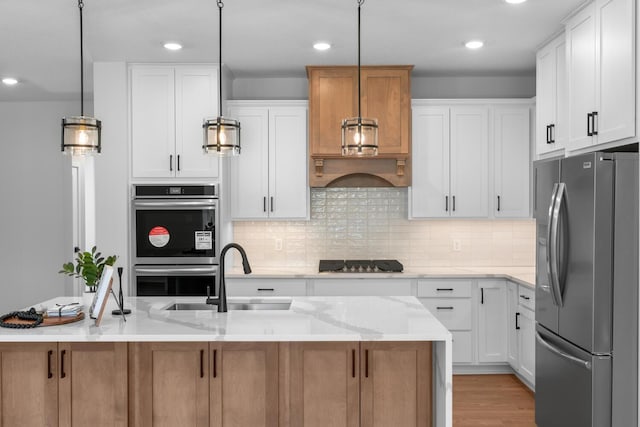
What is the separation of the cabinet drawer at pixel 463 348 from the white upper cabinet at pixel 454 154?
106 cm

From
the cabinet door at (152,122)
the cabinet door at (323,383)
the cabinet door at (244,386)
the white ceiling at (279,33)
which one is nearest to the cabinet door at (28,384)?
the cabinet door at (244,386)

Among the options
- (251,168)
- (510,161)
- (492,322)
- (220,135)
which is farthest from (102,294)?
(510,161)

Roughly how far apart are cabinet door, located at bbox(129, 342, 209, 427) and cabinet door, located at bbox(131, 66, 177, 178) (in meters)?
2.40

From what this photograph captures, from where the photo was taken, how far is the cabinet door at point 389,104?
4.86m

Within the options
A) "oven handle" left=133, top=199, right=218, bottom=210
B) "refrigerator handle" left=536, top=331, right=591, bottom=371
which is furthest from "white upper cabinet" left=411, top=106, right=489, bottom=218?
"oven handle" left=133, top=199, right=218, bottom=210

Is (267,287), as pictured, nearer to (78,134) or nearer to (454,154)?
(454,154)

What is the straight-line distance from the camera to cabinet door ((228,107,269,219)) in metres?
5.02

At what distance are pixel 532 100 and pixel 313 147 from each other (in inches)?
77.7

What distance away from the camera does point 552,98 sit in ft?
13.0

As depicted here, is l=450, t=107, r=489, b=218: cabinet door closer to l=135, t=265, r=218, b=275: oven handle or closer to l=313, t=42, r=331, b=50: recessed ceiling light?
l=313, t=42, r=331, b=50: recessed ceiling light

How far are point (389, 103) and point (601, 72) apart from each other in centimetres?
199

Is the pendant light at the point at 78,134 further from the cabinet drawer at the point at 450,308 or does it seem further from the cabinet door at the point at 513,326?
the cabinet door at the point at 513,326

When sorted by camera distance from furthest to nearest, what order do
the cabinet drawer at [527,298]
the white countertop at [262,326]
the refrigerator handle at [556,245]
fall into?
the cabinet drawer at [527,298] < the refrigerator handle at [556,245] < the white countertop at [262,326]

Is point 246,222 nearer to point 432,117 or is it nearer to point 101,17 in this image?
point 432,117
